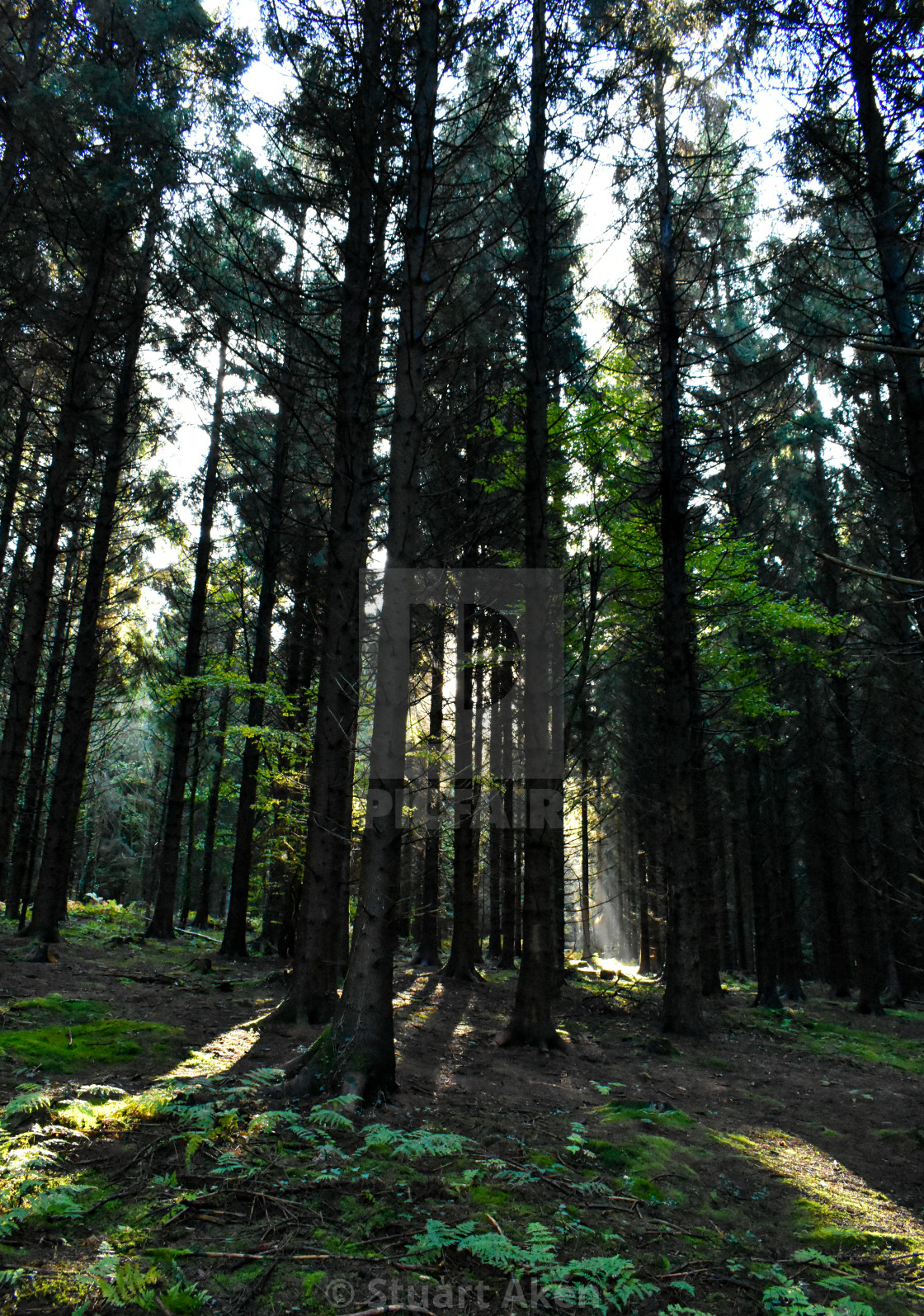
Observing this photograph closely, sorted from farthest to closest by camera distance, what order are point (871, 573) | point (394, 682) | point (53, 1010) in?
point (53, 1010) → point (394, 682) → point (871, 573)

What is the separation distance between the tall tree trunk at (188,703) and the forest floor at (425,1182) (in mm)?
6246

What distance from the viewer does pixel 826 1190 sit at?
4758mm

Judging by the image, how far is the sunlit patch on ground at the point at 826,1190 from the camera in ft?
13.6

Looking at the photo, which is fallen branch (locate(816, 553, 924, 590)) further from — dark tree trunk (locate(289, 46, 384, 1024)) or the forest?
dark tree trunk (locate(289, 46, 384, 1024))

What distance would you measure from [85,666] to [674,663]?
9307mm

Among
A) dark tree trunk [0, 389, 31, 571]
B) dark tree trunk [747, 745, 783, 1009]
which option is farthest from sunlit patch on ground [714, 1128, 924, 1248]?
dark tree trunk [0, 389, 31, 571]

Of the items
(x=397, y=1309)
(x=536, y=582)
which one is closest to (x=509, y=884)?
(x=536, y=582)

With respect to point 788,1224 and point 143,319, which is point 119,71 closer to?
point 143,319

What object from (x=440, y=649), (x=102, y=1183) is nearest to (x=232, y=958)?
(x=440, y=649)

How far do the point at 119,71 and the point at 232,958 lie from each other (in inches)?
559

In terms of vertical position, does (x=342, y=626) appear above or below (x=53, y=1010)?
above

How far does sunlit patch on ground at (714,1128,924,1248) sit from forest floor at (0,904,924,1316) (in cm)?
2

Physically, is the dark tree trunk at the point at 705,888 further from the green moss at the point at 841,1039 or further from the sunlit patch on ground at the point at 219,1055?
the sunlit patch on ground at the point at 219,1055

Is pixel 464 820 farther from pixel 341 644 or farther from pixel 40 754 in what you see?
pixel 40 754
